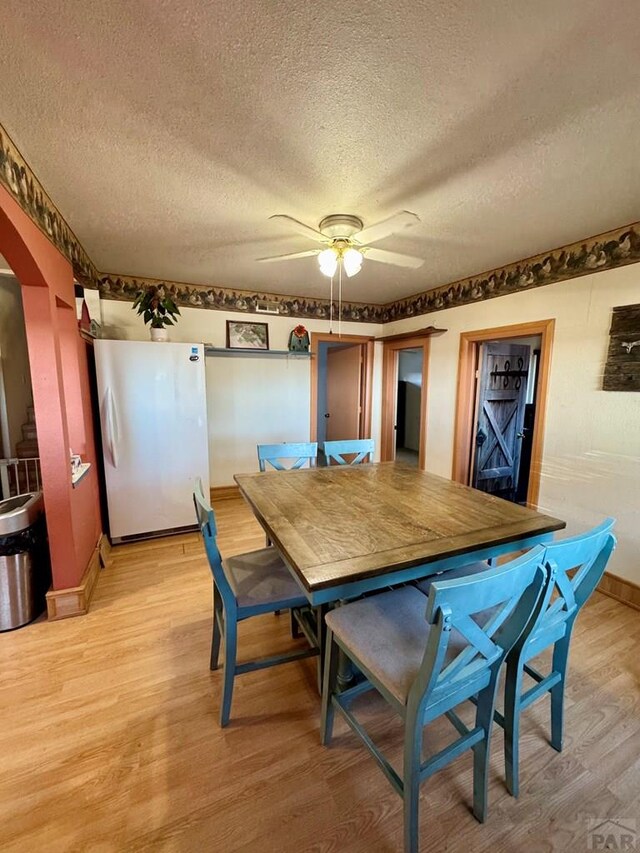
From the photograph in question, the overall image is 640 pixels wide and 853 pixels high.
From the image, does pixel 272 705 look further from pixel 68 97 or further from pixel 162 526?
pixel 68 97

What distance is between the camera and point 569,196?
75.3 inches

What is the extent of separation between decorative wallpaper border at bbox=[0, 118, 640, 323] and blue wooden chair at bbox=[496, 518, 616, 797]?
7.05 ft

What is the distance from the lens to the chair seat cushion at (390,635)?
111cm

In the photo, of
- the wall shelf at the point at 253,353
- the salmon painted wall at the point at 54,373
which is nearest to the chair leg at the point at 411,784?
the salmon painted wall at the point at 54,373

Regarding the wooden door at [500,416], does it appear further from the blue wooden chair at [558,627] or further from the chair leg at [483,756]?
the chair leg at [483,756]

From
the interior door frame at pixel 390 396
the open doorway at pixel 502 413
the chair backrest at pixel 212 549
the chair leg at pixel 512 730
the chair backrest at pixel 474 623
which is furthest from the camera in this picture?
the interior door frame at pixel 390 396

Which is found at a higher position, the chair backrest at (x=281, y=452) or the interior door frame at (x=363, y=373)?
the interior door frame at (x=363, y=373)

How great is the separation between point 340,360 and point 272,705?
434 cm

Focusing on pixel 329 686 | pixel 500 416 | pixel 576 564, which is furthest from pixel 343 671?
pixel 500 416

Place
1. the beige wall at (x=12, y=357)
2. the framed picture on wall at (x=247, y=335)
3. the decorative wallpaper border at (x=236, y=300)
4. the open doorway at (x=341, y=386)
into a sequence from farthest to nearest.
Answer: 1. the open doorway at (x=341, y=386)
2. the framed picture on wall at (x=247, y=335)
3. the decorative wallpaper border at (x=236, y=300)
4. the beige wall at (x=12, y=357)

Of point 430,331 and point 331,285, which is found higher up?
point 331,285

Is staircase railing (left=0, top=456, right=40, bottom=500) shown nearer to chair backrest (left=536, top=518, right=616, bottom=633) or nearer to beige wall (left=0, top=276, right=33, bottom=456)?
beige wall (left=0, top=276, right=33, bottom=456)

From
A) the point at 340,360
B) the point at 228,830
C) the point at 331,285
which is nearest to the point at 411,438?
the point at 340,360

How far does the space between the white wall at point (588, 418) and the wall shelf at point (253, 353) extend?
7.36ft
